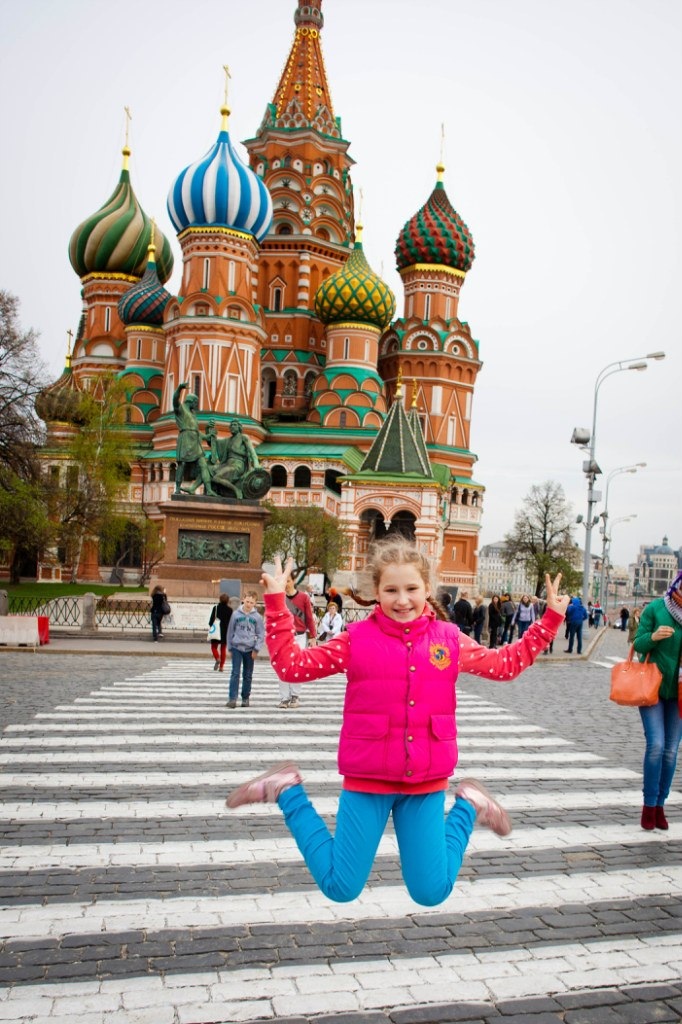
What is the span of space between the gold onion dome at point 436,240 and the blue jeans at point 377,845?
62.2m

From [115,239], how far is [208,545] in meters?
44.5

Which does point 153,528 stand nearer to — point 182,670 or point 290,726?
point 182,670

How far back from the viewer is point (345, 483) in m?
48.8

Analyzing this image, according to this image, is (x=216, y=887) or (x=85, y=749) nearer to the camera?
(x=216, y=887)

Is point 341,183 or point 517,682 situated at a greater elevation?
point 341,183

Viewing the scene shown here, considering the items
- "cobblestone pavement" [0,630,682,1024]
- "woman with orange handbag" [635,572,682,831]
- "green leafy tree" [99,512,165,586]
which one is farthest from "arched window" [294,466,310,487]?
"woman with orange handbag" [635,572,682,831]

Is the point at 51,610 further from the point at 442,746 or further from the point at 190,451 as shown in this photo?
the point at 442,746

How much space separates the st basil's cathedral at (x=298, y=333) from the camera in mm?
51281

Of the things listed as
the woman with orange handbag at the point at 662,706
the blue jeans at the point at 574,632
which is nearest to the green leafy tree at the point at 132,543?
the blue jeans at the point at 574,632

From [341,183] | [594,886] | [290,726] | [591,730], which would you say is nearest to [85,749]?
[290,726]

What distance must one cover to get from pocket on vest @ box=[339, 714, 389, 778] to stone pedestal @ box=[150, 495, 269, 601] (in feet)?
71.3

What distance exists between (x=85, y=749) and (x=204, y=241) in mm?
47372

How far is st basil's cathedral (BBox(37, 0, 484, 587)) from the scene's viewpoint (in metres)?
51.3

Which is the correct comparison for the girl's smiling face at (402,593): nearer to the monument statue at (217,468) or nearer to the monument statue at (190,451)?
the monument statue at (217,468)
